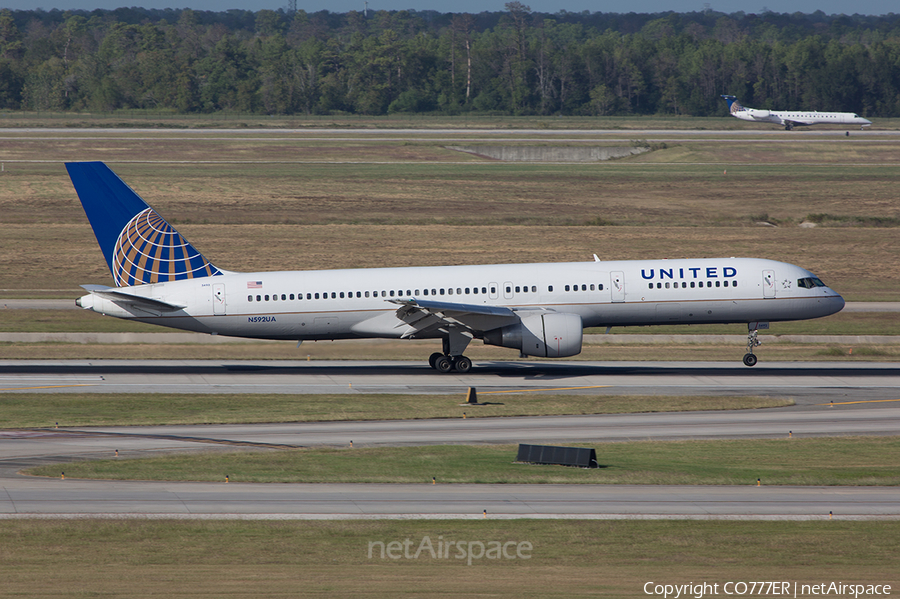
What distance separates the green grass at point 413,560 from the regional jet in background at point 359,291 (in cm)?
2160

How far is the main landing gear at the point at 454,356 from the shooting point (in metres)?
44.9

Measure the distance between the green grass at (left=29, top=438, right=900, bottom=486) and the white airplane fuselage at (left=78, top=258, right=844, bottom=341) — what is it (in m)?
13.2

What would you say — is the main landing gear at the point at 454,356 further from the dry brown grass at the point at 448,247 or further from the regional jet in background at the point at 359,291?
the dry brown grass at the point at 448,247

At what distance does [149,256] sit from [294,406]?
11862mm

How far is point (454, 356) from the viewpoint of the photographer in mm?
45344

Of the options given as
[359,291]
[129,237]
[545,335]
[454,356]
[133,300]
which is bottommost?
[454,356]

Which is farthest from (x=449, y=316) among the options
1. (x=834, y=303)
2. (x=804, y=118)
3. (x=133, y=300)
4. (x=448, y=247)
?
(x=804, y=118)

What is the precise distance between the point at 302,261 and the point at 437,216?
1779 centimetres

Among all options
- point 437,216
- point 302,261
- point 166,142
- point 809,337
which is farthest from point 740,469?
point 166,142

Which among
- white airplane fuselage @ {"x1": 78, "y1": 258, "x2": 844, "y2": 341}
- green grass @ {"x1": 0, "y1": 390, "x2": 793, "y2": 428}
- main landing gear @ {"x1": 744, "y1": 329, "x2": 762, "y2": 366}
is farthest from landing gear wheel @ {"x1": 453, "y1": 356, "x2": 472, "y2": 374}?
main landing gear @ {"x1": 744, "y1": 329, "x2": 762, "y2": 366}

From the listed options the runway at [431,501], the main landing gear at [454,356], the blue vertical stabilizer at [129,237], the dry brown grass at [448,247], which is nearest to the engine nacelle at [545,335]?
the main landing gear at [454,356]

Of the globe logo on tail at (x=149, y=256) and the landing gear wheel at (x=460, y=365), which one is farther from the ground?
the globe logo on tail at (x=149, y=256)

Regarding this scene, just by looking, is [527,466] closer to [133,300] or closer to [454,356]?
[454,356]

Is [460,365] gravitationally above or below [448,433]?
below
